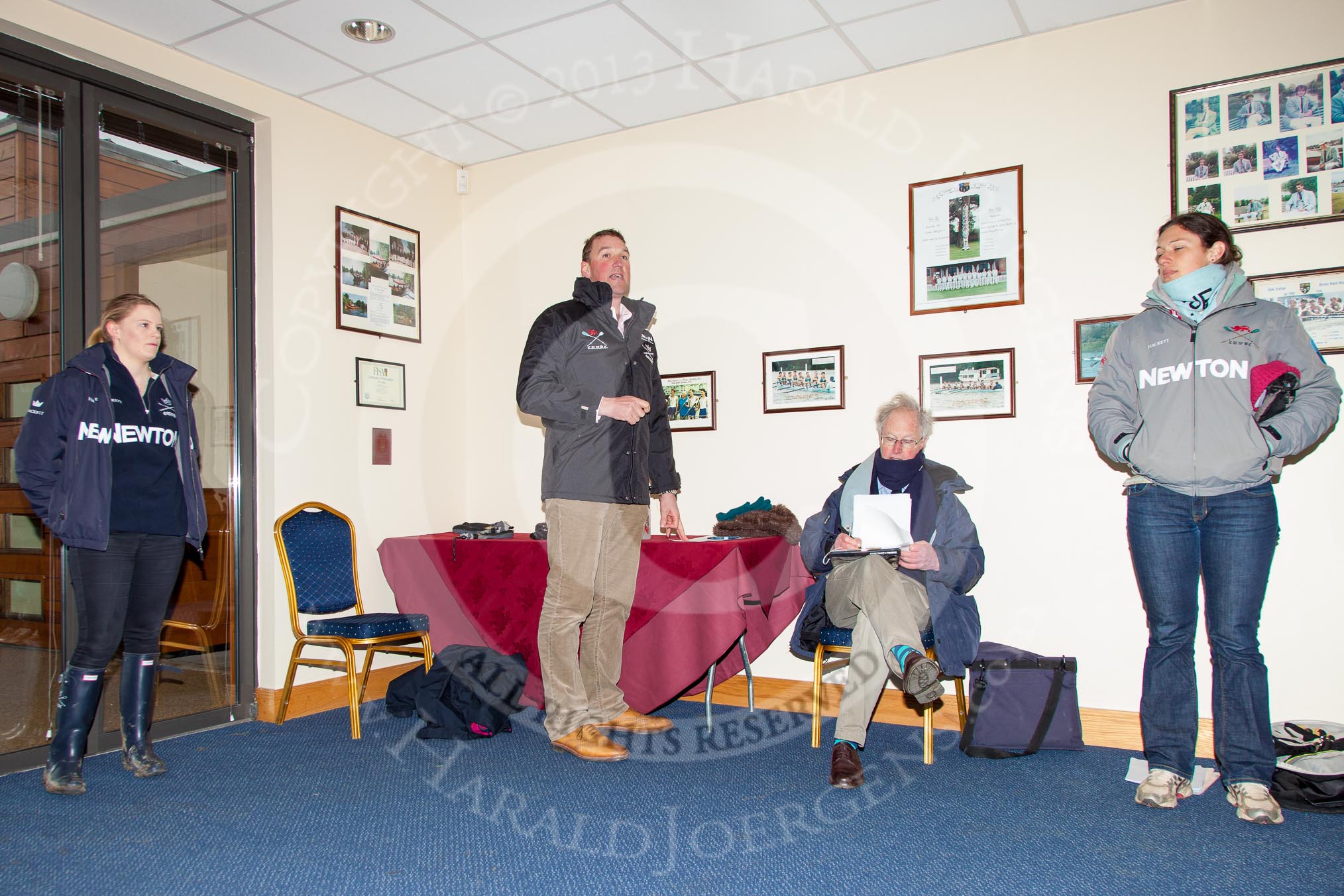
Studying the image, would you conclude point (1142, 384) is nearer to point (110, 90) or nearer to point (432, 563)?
point (432, 563)

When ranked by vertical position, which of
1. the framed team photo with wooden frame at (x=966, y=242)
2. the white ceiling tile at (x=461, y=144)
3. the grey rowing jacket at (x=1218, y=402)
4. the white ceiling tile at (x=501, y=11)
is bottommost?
the grey rowing jacket at (x=1218, y=402)

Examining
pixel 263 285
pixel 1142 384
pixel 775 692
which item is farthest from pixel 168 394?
pixel 1142 384

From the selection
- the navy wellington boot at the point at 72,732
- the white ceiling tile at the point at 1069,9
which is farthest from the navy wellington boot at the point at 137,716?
the white ceiling tile at the point at 1069,9

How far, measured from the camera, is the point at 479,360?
15.4 ft

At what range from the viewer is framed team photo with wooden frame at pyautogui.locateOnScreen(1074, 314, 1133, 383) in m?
3.28

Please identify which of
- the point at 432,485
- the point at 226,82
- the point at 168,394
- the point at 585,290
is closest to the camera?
the point at 168,394

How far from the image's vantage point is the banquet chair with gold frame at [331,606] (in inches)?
135

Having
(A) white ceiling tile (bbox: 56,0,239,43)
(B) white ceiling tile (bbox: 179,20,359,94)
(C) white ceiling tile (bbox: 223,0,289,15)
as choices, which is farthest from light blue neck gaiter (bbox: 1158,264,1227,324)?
(A) white ceiling tile (bbox: 56,0,239,43)

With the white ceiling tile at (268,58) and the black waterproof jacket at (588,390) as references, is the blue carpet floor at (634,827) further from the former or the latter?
the white ceiling tile at (268,58)

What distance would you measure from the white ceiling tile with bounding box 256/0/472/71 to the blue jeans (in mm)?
2888

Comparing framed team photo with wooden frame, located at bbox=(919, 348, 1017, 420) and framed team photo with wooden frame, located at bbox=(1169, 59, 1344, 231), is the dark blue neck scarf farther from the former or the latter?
framed team photo with wooden frame, located at bbox=(1169, 59, 1344, 231)

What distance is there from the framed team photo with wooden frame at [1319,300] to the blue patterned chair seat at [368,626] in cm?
320

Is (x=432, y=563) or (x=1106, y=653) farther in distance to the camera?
(x=432, y=563)

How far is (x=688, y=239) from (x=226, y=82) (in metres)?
1.99
